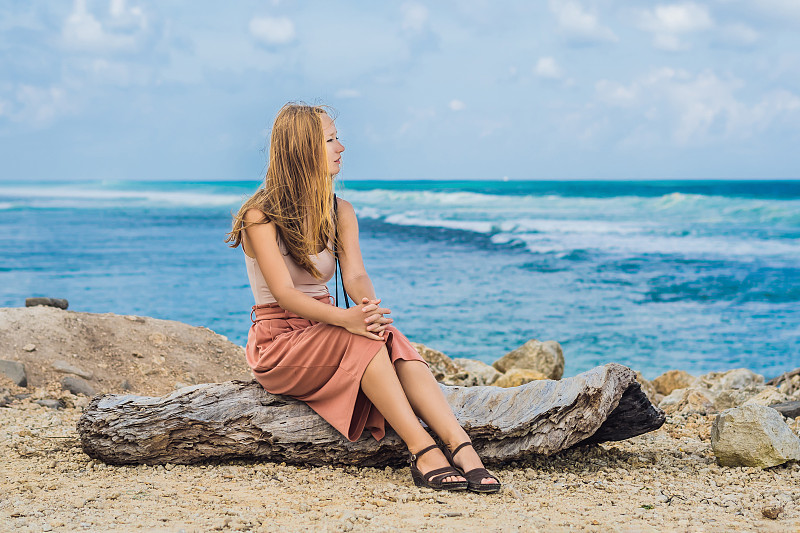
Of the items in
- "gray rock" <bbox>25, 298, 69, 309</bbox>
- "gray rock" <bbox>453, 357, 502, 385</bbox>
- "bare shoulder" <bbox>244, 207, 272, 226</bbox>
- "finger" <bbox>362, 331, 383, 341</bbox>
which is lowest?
"gray rock" <bbox>453, 357, 502, 385</bbox>

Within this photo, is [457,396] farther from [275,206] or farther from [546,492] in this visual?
[275,206]

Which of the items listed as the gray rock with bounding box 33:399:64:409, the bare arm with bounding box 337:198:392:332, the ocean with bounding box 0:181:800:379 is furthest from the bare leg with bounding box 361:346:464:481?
the gray rock with bounding box 33:399:64:409

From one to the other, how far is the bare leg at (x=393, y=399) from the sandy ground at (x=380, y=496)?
0.25 m

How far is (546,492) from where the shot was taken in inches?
139

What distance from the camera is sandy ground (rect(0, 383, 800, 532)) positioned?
9.89ft

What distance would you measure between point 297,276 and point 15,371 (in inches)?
128

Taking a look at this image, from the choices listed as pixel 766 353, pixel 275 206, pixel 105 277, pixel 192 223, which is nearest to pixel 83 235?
pixel 192 223

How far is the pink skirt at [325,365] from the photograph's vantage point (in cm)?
367

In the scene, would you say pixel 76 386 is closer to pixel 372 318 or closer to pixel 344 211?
pixel 344 211

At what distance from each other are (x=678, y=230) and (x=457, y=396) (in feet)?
77.2

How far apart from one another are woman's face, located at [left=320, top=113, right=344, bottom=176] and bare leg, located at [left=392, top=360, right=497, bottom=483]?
3.88 ft

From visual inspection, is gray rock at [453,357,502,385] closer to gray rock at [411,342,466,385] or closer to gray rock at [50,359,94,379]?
gray rock at [411,342,466,385]

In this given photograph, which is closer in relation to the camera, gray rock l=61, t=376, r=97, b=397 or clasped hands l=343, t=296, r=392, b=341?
clasped hands l=343, t=296, r=392, b=341

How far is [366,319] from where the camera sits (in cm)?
358
